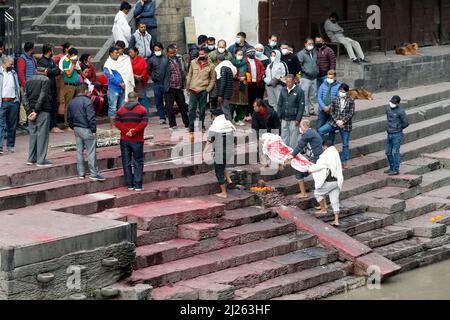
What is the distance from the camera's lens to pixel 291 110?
1989 cm

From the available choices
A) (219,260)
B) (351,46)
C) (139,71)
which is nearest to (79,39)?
(139,71)

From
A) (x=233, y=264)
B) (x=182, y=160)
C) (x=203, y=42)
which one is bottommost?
(x=233, y=264)

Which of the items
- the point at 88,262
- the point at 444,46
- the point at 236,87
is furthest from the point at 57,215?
the point at 444,46

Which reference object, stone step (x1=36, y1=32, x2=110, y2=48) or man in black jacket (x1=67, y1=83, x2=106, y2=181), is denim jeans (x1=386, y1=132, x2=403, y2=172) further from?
stone step (x1=36, y1=32, x2=110, y2=48)

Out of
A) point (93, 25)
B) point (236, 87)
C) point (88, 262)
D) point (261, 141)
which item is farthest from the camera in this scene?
point (93, 25)

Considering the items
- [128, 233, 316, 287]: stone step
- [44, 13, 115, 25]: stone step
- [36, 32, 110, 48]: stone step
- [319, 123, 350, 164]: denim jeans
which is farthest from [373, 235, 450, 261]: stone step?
[44, 13, 115, 25]: stone step

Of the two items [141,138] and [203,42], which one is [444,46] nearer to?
[203,42]

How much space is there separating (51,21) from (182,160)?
7.12 metres

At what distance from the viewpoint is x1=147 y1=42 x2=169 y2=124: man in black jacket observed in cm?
2091

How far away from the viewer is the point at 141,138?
17.5 metres

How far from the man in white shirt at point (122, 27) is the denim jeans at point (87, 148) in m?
5.13

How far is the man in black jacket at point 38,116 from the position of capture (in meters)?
17.5

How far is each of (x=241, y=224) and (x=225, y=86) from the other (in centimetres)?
380

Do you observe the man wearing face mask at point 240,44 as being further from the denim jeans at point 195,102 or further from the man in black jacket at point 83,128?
the man in black jacket at point 83,128
